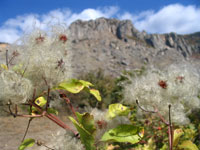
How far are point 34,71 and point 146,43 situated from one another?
88.5 m

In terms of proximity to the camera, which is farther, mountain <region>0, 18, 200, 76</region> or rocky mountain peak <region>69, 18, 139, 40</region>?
rocky mountain peak <region>69, 18, 139, 40</region>

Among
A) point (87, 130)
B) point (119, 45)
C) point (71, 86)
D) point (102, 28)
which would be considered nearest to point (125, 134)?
point (87, 130)

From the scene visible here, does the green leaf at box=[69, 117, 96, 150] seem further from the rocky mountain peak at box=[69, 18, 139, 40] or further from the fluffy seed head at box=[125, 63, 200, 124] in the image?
the rocky mountain peak at box=[69, 18, 139, 40]

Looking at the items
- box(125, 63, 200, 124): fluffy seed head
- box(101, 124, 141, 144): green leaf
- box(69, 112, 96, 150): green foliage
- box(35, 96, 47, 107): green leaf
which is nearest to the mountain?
box(35, 96, 47, 107): green leaf

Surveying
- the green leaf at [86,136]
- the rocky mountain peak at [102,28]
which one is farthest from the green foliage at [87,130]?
the rocky mountain peak at [102,28]

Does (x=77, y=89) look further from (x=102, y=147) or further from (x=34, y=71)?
(x=102, y=147)

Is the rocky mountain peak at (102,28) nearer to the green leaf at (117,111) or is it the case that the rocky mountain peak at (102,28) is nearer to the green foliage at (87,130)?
the green leaf at (117,111)

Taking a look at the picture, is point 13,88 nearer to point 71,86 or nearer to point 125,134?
point 71,86

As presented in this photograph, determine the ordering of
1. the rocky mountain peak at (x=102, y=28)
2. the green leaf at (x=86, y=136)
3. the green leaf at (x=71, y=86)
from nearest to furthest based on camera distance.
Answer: the green leaf at (x=86, y=136) < the green leaf at (x=71, y=86) < the rocky mountain peak at (x=102, y=28)

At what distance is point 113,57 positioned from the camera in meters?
62.1

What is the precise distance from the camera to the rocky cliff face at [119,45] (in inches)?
2174

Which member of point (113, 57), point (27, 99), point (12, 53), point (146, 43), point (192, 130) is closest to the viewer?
point (27, 99)

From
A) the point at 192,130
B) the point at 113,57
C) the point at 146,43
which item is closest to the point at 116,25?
the point at 146,43

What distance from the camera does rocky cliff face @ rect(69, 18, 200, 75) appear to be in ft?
181
